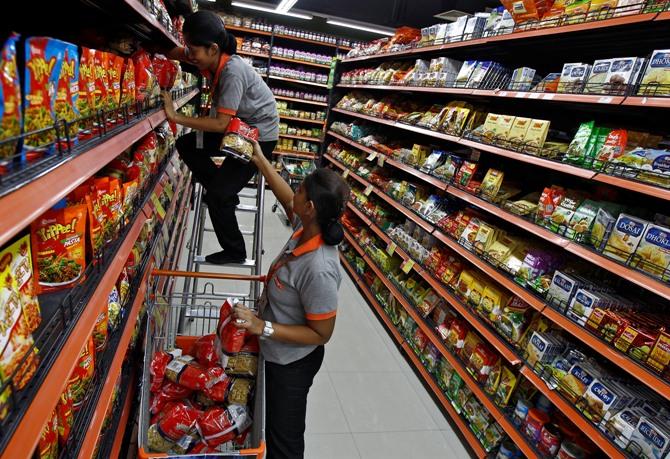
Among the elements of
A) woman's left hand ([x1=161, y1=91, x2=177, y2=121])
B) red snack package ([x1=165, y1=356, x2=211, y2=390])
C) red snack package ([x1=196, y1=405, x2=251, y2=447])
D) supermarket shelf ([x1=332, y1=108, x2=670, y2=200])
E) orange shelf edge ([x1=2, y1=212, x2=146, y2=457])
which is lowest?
red snack package ([x1=196, y1=405, x2=251, y2=447])

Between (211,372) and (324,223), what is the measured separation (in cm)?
80

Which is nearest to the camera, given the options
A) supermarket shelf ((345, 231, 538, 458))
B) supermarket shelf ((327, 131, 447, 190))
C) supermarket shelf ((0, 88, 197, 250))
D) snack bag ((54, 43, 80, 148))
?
supermarket shelf ((0, 88, 197, 250))

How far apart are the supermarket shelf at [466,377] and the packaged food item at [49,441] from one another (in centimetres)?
210

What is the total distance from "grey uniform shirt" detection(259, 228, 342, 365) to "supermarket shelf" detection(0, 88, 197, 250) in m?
0.74

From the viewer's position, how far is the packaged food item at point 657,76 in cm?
167

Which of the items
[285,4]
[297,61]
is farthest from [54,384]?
[297,61]

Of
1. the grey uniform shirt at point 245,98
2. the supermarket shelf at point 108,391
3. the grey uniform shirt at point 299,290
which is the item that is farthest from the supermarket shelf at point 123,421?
the grey uniform shirt at point 245,98

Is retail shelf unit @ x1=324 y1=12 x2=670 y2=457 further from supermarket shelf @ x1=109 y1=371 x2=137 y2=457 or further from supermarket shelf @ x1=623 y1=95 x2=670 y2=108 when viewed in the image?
supermarket shelf @ x1=109 y1=371 x2=137 y2=457

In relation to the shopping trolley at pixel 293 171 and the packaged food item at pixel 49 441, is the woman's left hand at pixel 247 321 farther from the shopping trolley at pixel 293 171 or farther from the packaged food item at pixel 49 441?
the shopping trolley at pixel 293 171

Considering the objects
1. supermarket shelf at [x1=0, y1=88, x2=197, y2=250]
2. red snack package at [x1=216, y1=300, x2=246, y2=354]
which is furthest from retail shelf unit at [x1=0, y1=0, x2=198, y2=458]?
red snack package at [x1=216, y1=300, x2=246, y2=354]

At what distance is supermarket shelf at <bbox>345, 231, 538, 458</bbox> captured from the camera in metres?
2.14

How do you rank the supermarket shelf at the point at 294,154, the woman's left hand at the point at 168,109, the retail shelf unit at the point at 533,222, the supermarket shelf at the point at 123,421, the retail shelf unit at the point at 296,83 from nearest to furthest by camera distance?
the supermarket shelf at the point at 123,421 < the retail shelf unit at the point at 533,222 < the woman's left hand at the point at 168,109 < the retail shelf unit at the point at 296,83 < the supermarket shelf at the point at 294,154

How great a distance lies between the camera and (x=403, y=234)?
12.0 feet

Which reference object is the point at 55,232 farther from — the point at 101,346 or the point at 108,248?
the point at 101,346
